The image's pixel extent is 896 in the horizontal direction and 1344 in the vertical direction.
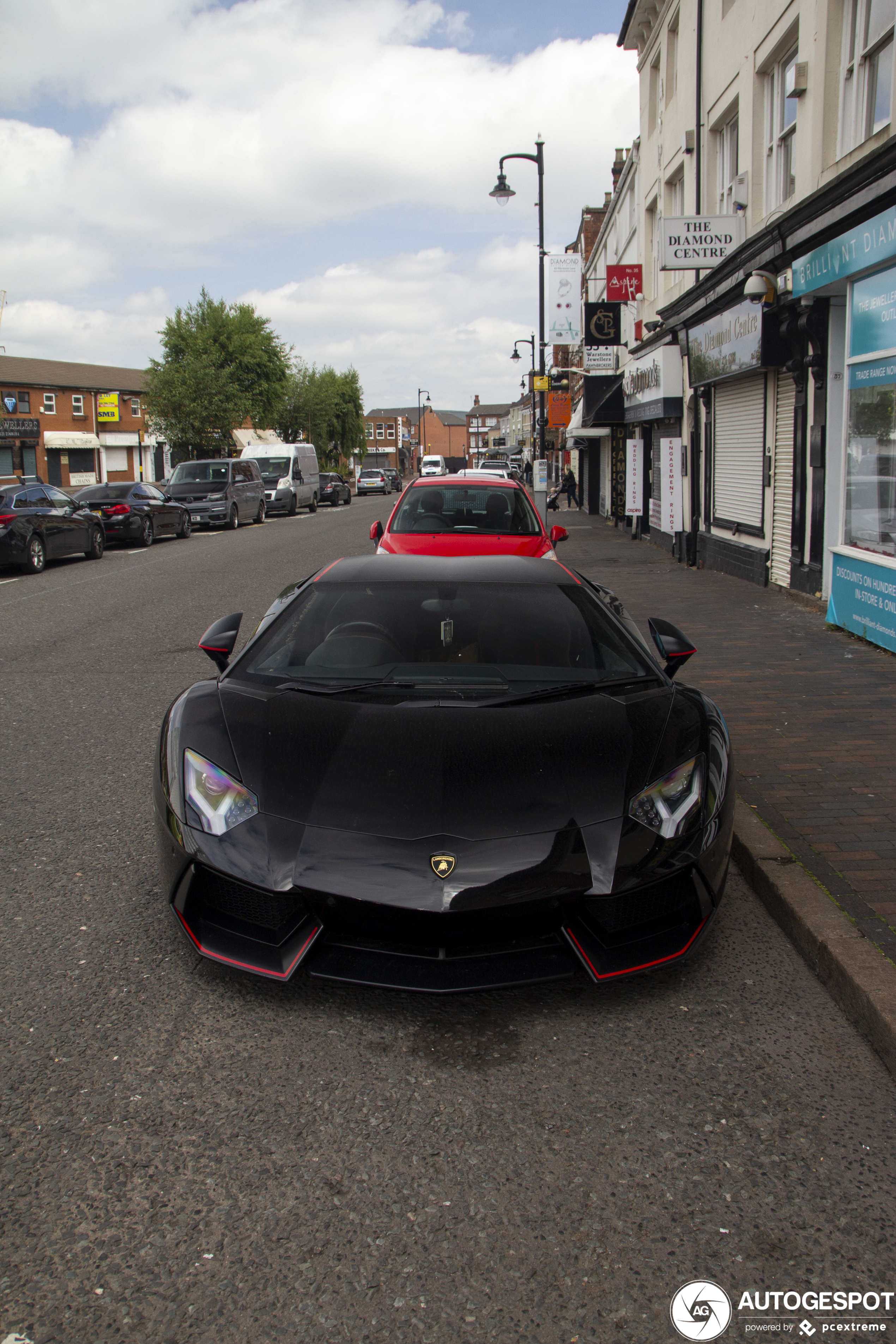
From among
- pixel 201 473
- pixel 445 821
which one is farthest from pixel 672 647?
pixel 201 473

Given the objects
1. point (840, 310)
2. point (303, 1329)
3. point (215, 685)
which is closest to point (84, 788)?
point (215, 685)

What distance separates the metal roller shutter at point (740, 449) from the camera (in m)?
13.6

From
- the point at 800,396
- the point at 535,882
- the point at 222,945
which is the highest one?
the point at 800,396

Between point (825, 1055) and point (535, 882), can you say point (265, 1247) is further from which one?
point (825, 1055)

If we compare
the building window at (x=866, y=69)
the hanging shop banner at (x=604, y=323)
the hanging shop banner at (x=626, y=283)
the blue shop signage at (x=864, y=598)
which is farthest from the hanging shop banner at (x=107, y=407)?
the blue shop signage at (x=864, y=598)

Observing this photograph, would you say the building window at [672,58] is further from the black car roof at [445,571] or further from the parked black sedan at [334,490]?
the parked black sedan at [334,490]

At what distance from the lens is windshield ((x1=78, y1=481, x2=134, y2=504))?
23.1 m

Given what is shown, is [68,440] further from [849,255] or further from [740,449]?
[849,255]

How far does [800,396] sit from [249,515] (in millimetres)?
22287

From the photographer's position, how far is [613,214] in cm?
3023

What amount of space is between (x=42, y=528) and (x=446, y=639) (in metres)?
15.3

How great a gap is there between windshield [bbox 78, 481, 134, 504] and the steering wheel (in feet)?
67.1

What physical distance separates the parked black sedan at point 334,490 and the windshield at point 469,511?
118ft

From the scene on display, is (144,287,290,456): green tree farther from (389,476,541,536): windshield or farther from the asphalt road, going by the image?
the asphalt road
